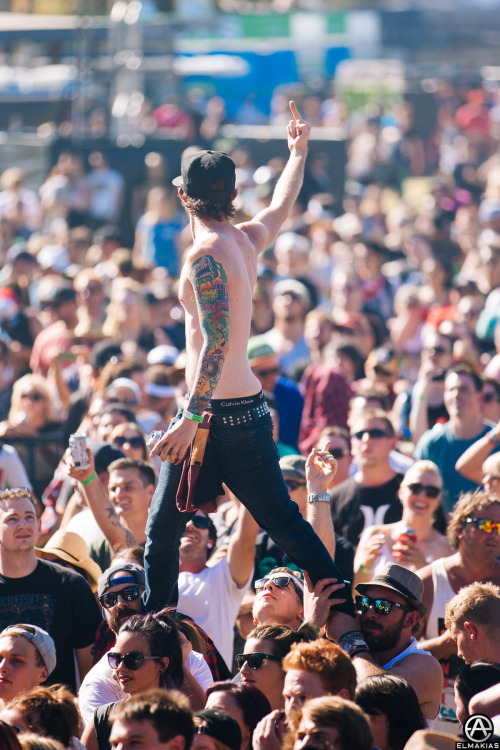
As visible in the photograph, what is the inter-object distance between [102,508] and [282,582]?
4.01 feet

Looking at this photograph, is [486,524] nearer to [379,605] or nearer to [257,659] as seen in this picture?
[379,605]

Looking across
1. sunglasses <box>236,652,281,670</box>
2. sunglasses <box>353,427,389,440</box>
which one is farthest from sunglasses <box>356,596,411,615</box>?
sunglasses <box>353,427,389,440</box>

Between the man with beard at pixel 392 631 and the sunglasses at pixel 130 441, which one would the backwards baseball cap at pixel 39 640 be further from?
the sunglasses at pixel 130 441

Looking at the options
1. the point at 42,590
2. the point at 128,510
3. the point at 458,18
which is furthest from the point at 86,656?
the point at 458,18

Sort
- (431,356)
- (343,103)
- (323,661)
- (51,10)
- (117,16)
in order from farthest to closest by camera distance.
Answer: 1. (51,10)
2. (343,103)
3. (117,16)
4. (431,356)
5. (323,661)

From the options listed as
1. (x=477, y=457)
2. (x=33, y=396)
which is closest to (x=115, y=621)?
(x=477, y=457)

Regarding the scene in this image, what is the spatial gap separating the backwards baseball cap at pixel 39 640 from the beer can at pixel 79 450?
3.18 feet

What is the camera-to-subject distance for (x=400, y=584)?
15.9 feet

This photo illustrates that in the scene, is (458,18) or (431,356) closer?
(431,356)

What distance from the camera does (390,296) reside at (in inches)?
543

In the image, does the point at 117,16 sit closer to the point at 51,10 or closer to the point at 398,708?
the point at 51,10

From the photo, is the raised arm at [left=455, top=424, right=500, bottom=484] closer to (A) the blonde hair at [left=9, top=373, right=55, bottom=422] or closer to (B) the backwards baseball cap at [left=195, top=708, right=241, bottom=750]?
(A) the blonde hair at [left=9, top=373, right=55, bottom=422]

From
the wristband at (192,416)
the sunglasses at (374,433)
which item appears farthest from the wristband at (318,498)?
the sunglasses at (374,433)

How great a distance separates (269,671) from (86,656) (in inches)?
54.5
